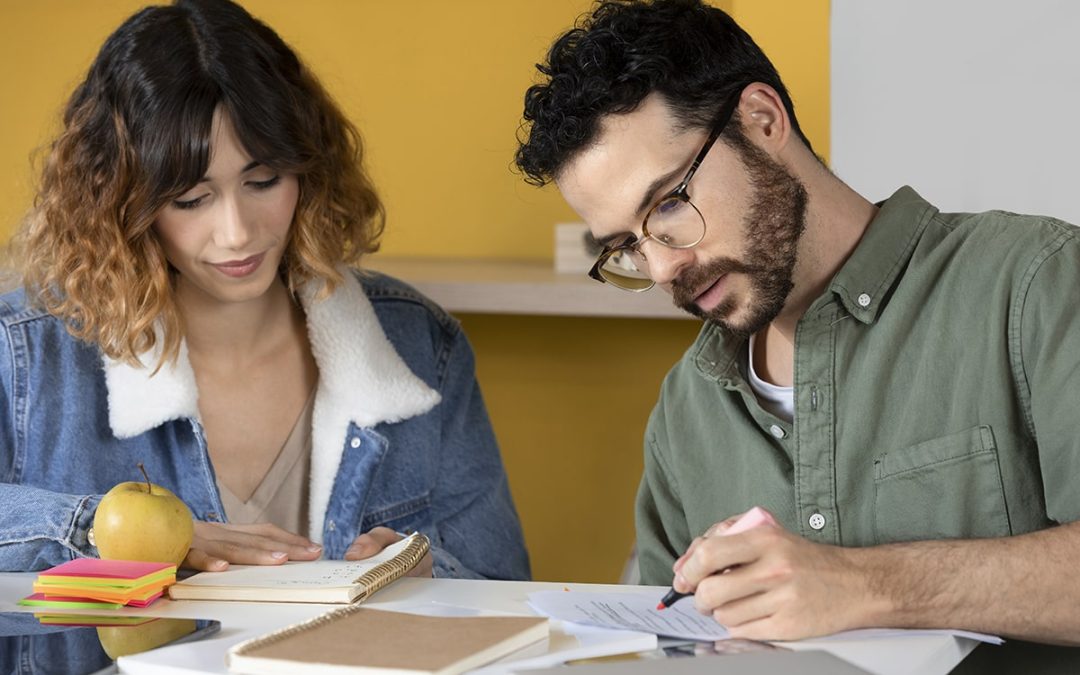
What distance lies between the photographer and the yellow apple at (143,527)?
1476mm

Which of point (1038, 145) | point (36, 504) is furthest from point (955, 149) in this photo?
point (36, 504)

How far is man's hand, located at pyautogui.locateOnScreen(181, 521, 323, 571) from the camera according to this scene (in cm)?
151

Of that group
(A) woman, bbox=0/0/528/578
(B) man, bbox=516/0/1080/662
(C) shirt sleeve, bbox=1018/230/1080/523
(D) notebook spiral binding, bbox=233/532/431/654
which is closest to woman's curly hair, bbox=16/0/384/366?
(A) woman, bbox=0/0/528/578

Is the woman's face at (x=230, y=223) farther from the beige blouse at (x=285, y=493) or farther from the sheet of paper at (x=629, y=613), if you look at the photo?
the sheet of paper at (x=629, y=613)

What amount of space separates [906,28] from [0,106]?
7.14 ft

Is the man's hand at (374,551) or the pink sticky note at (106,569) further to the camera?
the man's hand at (374,551)

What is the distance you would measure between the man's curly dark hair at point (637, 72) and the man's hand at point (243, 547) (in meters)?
0.54

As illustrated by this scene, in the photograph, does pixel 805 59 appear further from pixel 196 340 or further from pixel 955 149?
pixel 196 340

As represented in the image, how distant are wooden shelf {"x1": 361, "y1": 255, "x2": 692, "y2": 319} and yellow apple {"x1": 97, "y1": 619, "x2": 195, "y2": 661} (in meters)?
1.25

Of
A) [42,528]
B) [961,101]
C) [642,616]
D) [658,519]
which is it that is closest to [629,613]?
[642,616]

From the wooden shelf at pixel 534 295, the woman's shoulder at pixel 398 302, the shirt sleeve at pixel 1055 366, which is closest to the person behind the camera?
the shirt sleeve at pixel 1055 366

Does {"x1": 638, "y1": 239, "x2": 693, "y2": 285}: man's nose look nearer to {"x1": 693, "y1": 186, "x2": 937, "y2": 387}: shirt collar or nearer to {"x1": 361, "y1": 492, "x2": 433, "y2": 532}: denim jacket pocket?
{"x1": 693, "y1": 186, "x2": 937, "y2": 387}: shirt collar

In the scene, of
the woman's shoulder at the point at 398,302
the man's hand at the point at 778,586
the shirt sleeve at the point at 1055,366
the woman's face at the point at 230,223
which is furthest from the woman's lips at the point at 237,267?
the shirt sleeve at the point at 1055,366

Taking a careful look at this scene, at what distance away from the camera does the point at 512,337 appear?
2936mm
